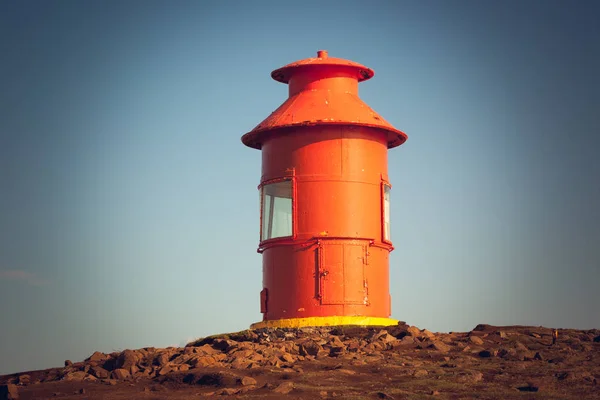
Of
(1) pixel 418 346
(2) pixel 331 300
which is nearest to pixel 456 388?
(1) pixel 418 346

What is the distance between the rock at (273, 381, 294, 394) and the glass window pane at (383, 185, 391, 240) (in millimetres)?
7209

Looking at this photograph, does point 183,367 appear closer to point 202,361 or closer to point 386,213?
A: point 202,361

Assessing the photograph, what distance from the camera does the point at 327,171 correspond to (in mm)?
21234

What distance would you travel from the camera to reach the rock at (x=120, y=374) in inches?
670

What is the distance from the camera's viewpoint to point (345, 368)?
656 inches

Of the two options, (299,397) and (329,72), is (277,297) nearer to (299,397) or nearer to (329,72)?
(329,72)

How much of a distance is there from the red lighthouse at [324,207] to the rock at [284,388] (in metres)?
5.46

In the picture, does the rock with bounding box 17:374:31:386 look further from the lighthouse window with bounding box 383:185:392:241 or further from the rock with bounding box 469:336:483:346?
the rock with bounding box 469:336:483:346

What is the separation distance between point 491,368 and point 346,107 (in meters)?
7.50

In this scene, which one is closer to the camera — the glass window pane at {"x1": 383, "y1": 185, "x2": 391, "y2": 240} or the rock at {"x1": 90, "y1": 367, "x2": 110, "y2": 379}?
the rock at {"x1": 90, "y1": 367, "x2": 110, "y2": 379}

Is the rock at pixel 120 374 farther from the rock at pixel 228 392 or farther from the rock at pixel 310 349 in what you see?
the rock at pixel 310 349

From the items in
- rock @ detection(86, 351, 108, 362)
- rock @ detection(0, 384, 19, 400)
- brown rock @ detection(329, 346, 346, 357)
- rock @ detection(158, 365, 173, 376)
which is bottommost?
rock @ detection(0, 384, 19, 400)

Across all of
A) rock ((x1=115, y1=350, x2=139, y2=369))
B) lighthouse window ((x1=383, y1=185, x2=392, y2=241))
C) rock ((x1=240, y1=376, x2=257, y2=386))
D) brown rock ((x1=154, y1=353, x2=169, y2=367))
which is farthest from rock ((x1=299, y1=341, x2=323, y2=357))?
lighthouse window ((x1=383, y1=185, x2=392, y2=241))

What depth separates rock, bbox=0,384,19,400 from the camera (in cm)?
1611
